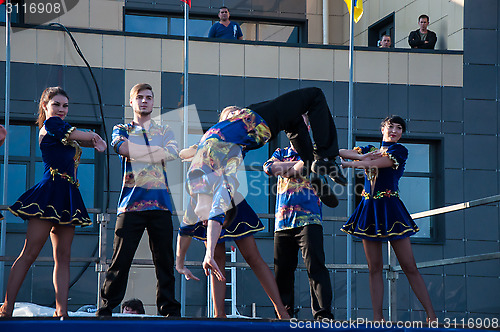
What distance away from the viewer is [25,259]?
5605 mm

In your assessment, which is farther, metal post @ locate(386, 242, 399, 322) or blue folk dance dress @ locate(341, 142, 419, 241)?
metal post @ locate(386, 242, 399, 322)

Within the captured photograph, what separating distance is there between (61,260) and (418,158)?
27.2 feet

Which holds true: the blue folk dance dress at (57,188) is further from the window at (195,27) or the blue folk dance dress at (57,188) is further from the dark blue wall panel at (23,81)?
the window at (195,27)

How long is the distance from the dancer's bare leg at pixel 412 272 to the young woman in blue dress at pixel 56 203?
2432mm

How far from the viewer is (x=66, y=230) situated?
5.78m

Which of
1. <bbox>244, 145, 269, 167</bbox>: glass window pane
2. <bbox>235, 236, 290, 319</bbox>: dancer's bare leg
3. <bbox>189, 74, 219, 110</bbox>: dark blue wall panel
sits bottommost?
<bbox>235, 236, 290, 319</bbox>: dancer's bare leg

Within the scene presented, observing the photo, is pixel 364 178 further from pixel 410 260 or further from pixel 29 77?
pixel 29 77

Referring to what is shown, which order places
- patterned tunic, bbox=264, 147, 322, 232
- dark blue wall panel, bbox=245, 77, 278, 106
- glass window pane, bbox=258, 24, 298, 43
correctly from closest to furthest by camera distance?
patterned tunic, bbox=264, 147, 322, 232
dark blue wall panel, bbox=245, 77, 278, 106
glass window pane, bbox=258, 24, 298, 43

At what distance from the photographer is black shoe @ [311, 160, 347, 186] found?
545cm

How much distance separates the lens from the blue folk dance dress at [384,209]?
20.8 ft

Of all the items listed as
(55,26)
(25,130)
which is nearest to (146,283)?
(25,130)

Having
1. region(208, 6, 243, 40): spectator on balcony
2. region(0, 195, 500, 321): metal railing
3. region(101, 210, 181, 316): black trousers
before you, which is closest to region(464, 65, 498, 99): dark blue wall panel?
region(208, 6, 243, 40): spectator on balcony

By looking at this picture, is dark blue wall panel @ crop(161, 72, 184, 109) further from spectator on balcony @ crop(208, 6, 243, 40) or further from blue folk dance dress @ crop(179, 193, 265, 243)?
blue folk dance dress @ crop(179, 193, 265, 243)

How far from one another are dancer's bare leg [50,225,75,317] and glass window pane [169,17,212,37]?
9065 millimetres
